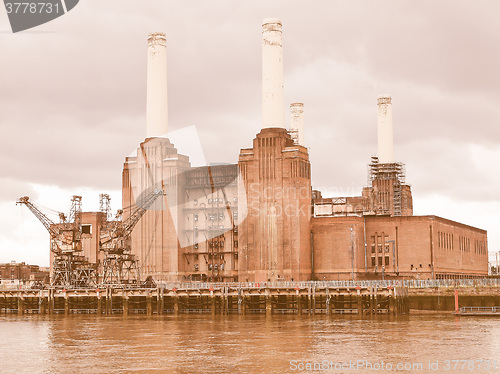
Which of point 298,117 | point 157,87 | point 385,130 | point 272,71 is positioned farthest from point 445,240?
point 157,87

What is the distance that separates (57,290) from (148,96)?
130 feet

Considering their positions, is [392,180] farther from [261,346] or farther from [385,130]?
[261,346]

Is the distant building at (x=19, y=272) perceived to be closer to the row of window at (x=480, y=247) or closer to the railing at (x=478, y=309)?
the row of window at (x=480, y=247)

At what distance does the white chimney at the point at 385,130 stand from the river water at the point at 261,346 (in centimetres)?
6229

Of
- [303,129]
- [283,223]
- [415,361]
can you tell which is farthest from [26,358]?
[303,129]

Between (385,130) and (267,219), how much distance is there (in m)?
34.9

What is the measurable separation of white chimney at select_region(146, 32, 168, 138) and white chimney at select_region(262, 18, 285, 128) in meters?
19.3

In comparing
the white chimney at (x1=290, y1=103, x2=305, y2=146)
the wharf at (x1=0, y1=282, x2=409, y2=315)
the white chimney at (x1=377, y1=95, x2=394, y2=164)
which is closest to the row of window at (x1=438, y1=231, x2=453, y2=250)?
the white chimney at (x1=377, y1=95, x2=394, y2=164)

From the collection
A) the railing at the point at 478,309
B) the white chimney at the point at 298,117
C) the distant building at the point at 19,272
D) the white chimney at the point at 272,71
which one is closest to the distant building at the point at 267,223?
the white chimney at the point at 272,71

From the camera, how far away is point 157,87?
407ft

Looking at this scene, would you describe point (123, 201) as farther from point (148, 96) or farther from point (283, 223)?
point (283, 223)

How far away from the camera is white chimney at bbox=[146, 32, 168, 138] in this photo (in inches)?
4879

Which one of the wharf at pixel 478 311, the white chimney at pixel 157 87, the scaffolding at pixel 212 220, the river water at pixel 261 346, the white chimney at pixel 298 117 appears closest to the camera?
the river water at pixel 261 346

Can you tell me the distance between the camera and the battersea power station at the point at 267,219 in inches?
4424
